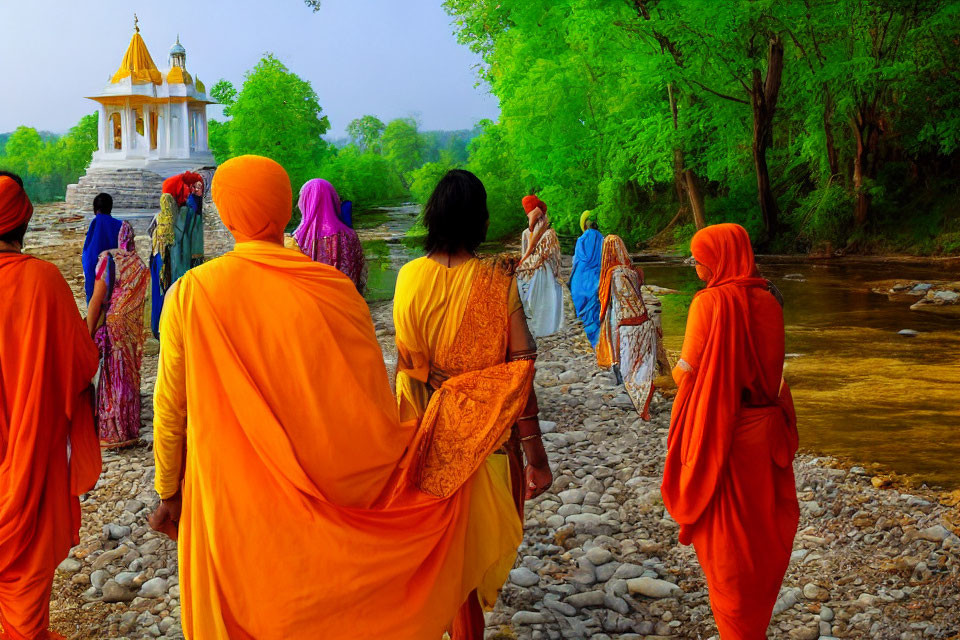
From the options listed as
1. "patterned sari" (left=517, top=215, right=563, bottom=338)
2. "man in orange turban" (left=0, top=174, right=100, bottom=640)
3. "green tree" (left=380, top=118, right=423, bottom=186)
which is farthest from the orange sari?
"green tree" (left=380, top=118, right=423, bottom=186)

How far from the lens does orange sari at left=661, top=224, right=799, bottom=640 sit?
3.29 m

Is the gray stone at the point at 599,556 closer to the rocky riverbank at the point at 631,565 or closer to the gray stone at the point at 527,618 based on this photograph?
the rocky riverbank at the point at 631,565

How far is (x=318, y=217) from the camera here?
22.1ft

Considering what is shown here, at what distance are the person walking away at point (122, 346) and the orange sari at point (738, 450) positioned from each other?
4.46 meters

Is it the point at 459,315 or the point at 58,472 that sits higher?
the point at 459,315

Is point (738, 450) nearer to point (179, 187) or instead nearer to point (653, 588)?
point (653, 588)

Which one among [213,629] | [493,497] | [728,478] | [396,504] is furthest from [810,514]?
[213,629]

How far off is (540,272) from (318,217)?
12.5ft

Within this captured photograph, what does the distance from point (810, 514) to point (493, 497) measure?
3.08 metres

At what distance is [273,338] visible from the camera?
93.6 inches

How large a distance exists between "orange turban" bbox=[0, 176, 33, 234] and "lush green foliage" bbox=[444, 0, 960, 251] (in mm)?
16420

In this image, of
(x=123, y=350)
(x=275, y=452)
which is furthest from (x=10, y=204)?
(x=123, y=350)

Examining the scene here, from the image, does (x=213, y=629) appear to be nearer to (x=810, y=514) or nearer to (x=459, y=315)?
(x=459, y=315)

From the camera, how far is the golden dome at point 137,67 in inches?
1516
